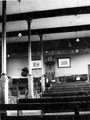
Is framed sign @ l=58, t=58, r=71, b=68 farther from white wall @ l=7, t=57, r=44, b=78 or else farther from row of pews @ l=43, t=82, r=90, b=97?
row of pews @ l=43, t=82, r=90, b=97

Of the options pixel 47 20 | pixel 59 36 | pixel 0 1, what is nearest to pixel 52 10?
pixel 47 20

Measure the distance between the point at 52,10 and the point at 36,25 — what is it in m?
3.42

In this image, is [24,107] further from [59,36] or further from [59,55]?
[59,55]

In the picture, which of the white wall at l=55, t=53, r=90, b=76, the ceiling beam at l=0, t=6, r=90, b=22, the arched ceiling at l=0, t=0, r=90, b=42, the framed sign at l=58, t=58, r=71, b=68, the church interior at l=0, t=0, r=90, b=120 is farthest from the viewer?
the framed sign at l=58, t=58, r=71, b=68

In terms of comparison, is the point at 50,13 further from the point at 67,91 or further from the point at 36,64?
the point at 36,64

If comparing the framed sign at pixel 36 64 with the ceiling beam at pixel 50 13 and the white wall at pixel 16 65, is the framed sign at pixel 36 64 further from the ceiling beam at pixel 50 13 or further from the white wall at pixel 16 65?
the ceiling beam at pixel 50 13

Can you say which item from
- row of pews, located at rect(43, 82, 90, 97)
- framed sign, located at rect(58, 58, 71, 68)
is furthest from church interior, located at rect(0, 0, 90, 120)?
row of pews, located at rect(43, 82, 90, 97)

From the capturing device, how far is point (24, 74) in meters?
19.8

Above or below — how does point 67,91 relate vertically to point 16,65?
below

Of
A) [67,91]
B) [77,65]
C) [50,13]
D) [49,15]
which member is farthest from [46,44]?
[67,91]

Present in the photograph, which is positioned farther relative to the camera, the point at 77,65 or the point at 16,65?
the point at 16,65

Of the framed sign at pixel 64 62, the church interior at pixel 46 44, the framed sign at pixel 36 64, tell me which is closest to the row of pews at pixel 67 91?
the church interior at pixel 46 44

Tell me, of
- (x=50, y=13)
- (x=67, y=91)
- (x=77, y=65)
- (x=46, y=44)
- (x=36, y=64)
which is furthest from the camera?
(x=36, y=64)

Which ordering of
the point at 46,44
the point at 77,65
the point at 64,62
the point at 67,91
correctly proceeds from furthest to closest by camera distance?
the point at 46,44
the point at 64,62
the point at 77,65
the point at 67,91
